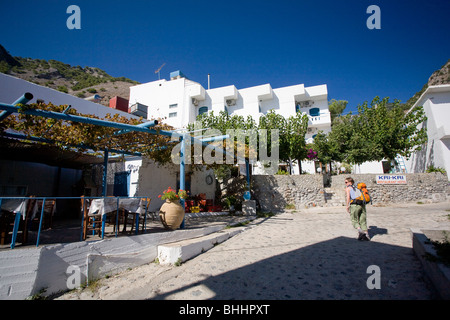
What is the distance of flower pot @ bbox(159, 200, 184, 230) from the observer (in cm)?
544

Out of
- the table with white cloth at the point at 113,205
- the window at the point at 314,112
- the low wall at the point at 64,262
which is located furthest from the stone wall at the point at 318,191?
the window at the point at 314,112

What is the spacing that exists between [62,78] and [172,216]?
7031 cm

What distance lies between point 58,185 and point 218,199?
28.6 ft

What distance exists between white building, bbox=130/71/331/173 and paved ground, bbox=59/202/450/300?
74.3ft

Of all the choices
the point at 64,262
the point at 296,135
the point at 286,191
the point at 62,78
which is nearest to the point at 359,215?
the point at 64,262

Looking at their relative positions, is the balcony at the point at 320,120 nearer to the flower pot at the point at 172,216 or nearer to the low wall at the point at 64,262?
the flower pot at the point at 172,216

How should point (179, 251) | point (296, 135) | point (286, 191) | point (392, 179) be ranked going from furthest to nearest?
1. point (296, 135)
2. point (392, 179)
3. point (286, 191)
4. point (179, 251)

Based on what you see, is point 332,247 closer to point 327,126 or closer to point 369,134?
point 369,134

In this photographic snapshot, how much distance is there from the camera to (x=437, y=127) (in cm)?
1616

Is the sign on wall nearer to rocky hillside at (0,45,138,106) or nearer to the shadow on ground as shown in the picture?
the shadow on ground

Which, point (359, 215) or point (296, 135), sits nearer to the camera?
point (359, 215)

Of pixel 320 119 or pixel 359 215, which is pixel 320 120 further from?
pixel 359 215

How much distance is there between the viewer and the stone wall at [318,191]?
43.0ft

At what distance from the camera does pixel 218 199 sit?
1384cm
